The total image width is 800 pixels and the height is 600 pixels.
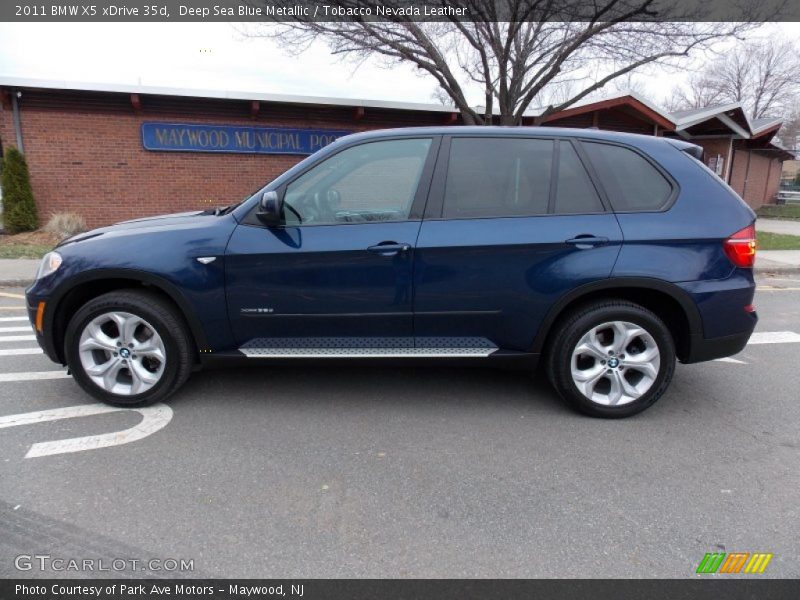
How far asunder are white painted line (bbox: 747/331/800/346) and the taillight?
242 centimetres

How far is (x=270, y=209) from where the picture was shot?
126 inches

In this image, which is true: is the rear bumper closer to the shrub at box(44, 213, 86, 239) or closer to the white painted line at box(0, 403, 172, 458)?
the white painted line at box(0, 403, 172, 458)

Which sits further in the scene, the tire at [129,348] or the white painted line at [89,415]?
the tire at [129,348]

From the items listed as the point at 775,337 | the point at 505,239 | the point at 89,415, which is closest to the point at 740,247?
the point at 505,239

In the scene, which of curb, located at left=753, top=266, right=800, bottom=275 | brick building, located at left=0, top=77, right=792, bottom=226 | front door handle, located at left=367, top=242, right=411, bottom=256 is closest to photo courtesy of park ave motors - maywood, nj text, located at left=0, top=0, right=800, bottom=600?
front door handle, located at left=367, top=242, right=411, bottom=256

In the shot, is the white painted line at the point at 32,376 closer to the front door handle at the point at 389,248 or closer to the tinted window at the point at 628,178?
the front door handle at the point at 389,248

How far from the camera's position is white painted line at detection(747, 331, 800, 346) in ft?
17.5

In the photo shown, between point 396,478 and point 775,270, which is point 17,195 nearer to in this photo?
point 396,478

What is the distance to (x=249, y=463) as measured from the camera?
2.92 m

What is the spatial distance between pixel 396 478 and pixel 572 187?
83.1 inches

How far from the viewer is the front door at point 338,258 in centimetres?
329

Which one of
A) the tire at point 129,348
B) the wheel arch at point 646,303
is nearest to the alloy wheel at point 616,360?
the wheel arch at point 646,303

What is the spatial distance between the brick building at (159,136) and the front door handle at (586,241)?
36.4 feet
